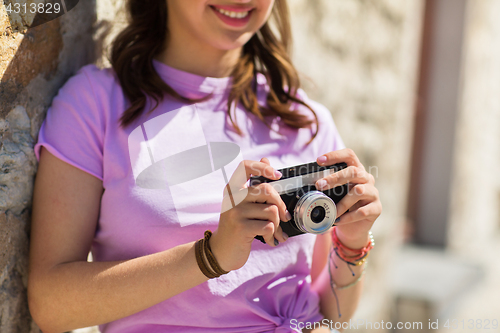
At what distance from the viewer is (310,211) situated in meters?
0.91

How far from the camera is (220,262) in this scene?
92 cm

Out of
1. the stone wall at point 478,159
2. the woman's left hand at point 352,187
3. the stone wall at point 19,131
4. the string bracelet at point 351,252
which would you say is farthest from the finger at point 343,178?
the stone wall at point 478,159

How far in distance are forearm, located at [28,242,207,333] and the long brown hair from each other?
0.33 m

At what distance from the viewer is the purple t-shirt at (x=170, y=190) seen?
3.30ft

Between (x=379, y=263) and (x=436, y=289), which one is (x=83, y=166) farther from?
(x=436, y=289)

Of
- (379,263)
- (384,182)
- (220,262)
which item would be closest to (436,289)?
(379,263)

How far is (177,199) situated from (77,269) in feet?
0.84

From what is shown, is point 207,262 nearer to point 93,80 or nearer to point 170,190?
point 170,190

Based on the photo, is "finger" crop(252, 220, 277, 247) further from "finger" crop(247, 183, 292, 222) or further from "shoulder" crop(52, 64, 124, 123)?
"shoulder" crop(52, 64, 124, 123)

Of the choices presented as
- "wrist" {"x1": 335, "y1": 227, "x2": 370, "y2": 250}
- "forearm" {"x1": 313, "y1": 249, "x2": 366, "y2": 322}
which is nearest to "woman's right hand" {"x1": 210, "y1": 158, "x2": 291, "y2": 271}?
"wrist" {"x1": 335, "y1": 227, "x2": 370, "y2": 250}

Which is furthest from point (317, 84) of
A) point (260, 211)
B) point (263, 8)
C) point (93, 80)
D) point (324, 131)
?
point (260, 211)

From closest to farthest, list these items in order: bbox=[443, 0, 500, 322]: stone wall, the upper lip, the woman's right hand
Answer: the woman's right hand, the upper lip, bbox=[443, 0, 500, 322]: stone wall

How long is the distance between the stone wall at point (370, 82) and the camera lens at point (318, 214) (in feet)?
4.14

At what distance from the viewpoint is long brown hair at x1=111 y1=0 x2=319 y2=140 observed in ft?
3.71
